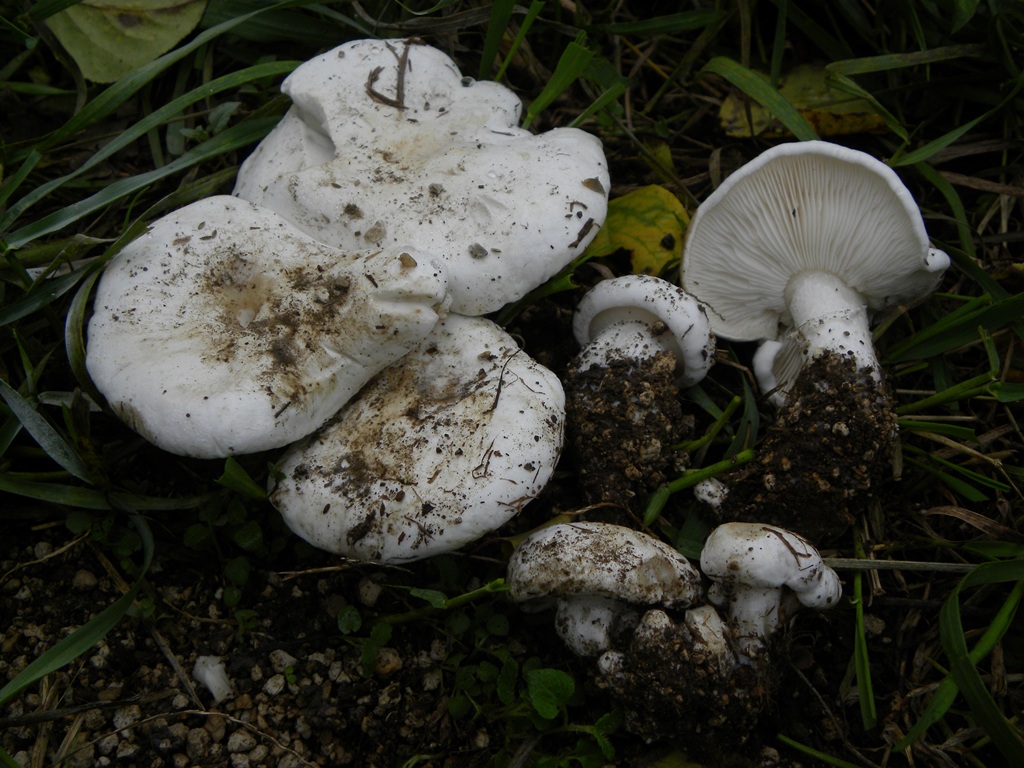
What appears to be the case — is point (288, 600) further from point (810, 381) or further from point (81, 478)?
point (810, 381)

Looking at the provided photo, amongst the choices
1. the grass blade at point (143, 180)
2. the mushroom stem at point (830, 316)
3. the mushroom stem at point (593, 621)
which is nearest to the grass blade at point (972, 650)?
the mushroom stem at point (830, 316)

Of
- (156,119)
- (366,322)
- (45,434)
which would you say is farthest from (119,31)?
(366,322)

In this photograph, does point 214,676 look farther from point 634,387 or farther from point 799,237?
point 799,237

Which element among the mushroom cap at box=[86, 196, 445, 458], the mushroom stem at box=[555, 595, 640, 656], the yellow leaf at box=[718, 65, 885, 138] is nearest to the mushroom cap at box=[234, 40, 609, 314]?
the mushroom cap at box=[86, 196, 445, 458]

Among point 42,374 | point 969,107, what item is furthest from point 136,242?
point 969,107

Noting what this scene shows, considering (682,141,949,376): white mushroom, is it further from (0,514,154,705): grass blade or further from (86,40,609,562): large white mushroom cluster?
(0,514,154,705): grass blade

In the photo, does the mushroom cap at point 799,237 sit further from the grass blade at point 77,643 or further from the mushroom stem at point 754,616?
the grass blade at point 77,643
